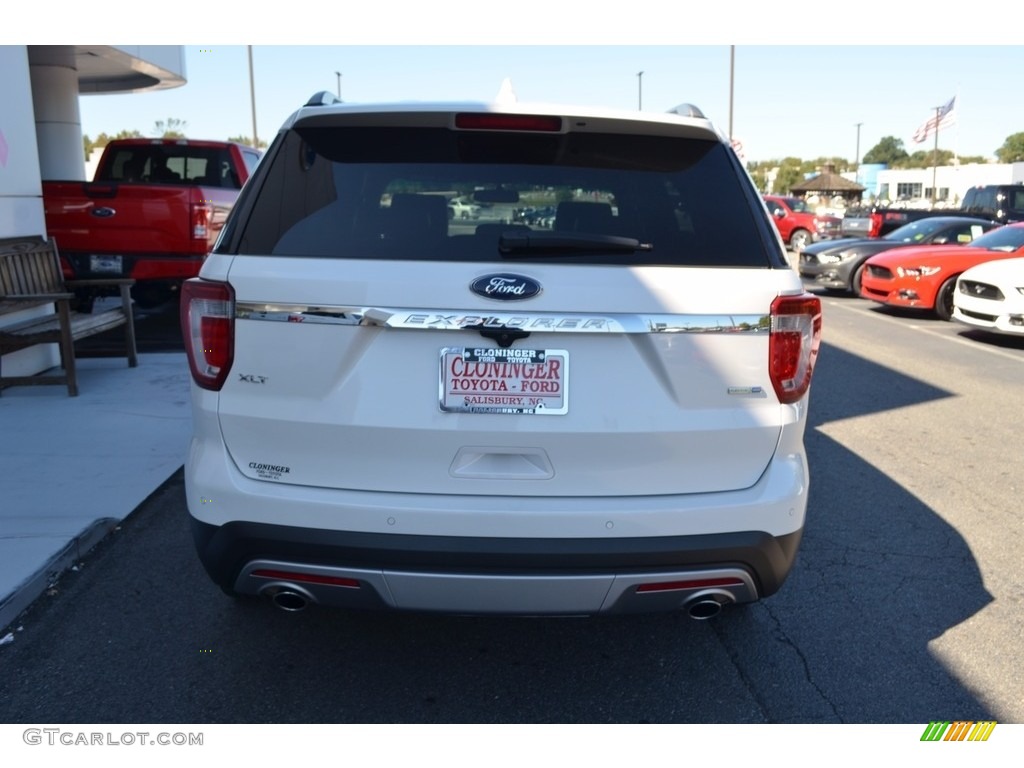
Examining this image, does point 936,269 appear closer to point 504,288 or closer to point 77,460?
point 77,460

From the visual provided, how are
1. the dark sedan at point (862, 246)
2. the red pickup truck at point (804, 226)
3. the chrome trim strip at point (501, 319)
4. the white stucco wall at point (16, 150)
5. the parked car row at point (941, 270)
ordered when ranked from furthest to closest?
the red pickup truck at point (804, 226) → the dark sedan at point (862, 246) → the parked car row at point (941, 270) → the white stucco wall at point (16, 150) → the chrome trim strip at point (501, 319)

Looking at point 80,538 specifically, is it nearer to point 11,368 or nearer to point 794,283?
point 794,283

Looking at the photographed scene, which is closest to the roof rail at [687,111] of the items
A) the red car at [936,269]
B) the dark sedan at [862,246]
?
the red car at [936,269]

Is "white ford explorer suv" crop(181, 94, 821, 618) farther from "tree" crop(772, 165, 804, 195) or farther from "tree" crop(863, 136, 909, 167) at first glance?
"tree" crop(863, 136, 909, 167)

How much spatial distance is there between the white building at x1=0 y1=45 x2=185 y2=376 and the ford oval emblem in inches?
250

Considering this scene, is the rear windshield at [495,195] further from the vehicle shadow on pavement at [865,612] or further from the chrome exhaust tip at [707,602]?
the vehicle shadow on pavement at [865,612]

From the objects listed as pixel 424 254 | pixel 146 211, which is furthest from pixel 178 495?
pixel 146 211

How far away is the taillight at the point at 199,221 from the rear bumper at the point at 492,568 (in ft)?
24.2

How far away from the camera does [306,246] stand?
2.78 metres

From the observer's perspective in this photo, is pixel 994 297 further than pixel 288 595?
Yes

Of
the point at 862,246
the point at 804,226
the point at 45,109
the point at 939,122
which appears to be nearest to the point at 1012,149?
the point at 939,122

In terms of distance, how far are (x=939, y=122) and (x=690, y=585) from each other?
115 feet

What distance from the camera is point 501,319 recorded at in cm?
260

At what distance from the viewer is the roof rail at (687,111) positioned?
10.6 feet
